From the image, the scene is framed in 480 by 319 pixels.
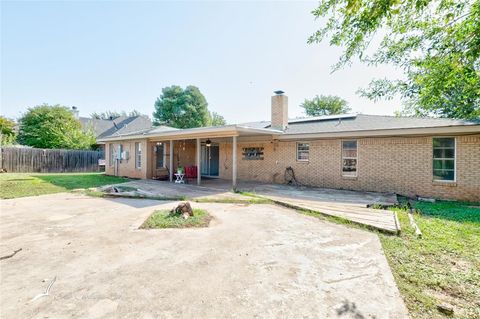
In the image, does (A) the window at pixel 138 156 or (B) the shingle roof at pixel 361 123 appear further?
(A) the window at pixel 138 156

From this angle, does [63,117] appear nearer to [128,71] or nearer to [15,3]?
[128,71]

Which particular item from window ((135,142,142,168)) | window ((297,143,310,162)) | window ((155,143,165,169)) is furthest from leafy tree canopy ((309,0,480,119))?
window ((135,142,142,168))

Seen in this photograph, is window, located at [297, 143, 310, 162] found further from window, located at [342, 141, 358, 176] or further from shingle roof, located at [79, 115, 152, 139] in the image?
shingle roof, located at [79, 115, 152, 139]

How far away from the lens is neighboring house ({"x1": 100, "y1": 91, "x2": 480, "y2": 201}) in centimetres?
802

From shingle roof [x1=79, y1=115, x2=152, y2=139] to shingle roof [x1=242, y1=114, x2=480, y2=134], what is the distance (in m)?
21.0

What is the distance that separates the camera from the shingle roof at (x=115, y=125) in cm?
2805

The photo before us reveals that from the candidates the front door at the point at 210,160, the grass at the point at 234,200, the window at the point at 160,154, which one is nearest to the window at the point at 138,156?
the window at the point at 160,154

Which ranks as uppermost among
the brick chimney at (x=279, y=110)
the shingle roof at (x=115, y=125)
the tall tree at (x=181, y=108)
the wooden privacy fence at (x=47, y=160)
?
the tall tree at (x=181, y=108)

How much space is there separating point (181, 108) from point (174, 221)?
103ft

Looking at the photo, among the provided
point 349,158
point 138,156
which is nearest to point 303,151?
point 349,158

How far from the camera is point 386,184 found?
9.26 metres

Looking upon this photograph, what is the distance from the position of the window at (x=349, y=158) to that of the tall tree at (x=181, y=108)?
27.7 meters

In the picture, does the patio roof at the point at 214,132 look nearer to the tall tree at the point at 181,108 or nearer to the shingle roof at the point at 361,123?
the shingle roof at the point at 361,123

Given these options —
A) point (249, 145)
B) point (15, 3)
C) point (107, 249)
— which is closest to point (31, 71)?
point (15, 3)
